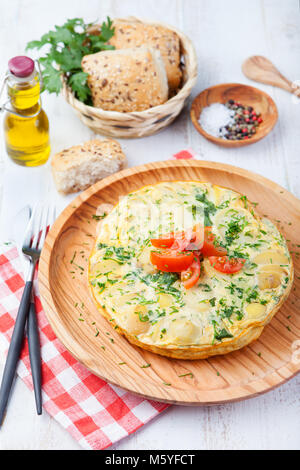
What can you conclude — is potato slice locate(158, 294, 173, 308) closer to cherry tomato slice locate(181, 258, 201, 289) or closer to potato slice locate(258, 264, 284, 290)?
cherry tomato slice locate(181, 258, 201, 289)

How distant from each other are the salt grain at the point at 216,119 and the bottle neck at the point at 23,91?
5.66 ft

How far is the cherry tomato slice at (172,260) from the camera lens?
12.4 feet

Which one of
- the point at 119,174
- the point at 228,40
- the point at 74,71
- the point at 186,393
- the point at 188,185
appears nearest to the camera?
the point at 186,393

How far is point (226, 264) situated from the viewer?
386cm

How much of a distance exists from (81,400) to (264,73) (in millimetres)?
4182

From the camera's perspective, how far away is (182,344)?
3.57 meters

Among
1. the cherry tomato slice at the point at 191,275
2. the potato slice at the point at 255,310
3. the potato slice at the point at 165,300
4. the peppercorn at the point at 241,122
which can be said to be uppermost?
the cherry tomato slice at the point at 191,275

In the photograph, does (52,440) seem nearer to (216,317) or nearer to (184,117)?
(216,317)

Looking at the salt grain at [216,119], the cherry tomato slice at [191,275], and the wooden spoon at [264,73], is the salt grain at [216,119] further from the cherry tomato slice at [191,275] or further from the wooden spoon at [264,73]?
the cherry tomato slice at [191,275]

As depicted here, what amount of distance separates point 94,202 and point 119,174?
0.36 metres

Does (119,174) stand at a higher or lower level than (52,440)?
higher

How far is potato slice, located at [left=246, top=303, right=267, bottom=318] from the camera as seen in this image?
3679mm

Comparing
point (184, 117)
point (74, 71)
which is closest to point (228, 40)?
point (184, 117)

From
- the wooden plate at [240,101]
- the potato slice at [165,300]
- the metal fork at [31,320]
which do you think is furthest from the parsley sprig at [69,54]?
the potato slice at [165,300]
